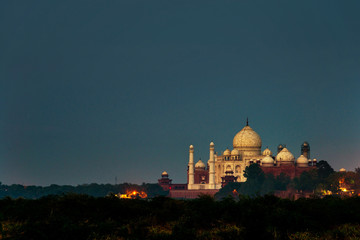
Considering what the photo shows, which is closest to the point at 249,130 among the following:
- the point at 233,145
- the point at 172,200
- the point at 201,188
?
the point at 233,145

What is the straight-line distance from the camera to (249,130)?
178 metres

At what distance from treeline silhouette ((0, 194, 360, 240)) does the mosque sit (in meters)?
128

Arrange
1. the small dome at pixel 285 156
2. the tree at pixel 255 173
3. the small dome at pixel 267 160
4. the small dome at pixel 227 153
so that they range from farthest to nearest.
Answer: the small dome at pixel 227 153 < the small dome at pixel 267 160 < the small dome at pixel 285 156 < the tree at pixel 255 173

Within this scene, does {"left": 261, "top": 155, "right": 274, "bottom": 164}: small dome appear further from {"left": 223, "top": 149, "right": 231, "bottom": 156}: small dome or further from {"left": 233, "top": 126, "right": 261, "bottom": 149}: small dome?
{"left": 223, "top": 149, "right": 231, "bottom": 156}: small dome

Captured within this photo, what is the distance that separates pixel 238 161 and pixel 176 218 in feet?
457

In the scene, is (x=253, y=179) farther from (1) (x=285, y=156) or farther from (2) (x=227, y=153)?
(2) (x=227, y=153)

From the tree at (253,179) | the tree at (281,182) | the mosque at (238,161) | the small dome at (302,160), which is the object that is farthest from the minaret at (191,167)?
the small dome at (302,160)

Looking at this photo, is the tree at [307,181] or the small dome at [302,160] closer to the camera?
the tree at [307,181]

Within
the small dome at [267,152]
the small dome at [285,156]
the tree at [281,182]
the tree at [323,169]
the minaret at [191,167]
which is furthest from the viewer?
the minaret at [191,167]

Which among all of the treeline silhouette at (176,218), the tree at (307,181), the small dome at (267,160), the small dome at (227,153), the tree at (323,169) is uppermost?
the small dome at (227,153)

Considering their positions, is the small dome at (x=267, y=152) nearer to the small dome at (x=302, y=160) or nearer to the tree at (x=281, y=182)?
the small dome at (x=302, y=160)

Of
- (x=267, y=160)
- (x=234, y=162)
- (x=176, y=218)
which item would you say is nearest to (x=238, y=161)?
(x=234, y=162)

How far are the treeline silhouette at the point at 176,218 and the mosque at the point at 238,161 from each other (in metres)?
128

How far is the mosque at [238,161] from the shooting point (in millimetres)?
164500
